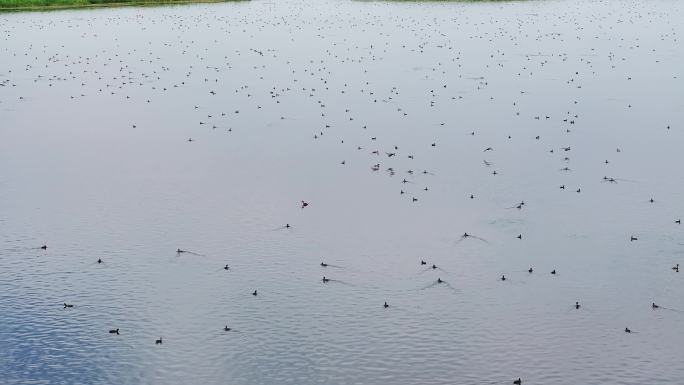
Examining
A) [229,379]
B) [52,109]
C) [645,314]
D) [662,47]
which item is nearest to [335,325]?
[229,379]

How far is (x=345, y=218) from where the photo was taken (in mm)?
40719

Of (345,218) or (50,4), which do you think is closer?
(345,218)

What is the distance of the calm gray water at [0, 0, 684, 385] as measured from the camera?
28.5 m

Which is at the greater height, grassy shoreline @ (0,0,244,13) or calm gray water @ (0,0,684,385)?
grassy shoreline @ (0,0,244,13)

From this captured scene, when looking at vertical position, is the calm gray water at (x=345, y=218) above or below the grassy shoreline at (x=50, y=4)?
below

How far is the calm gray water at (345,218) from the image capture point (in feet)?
93.5

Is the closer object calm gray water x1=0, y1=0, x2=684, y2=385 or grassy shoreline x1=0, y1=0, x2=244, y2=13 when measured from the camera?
calm gray water x1=0, y1=0, x2=684, y2=385

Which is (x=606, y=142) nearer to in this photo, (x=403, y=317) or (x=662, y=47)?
(x=403, y=317)

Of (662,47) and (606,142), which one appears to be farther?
(662,47)

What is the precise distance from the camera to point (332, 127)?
2231 inches

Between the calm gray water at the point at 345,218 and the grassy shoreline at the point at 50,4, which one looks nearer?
the calm gray water at the point at 345,218

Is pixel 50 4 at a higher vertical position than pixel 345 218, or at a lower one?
higher

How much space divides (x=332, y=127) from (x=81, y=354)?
3139 centimetres

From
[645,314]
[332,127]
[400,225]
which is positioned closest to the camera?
[645,314]
